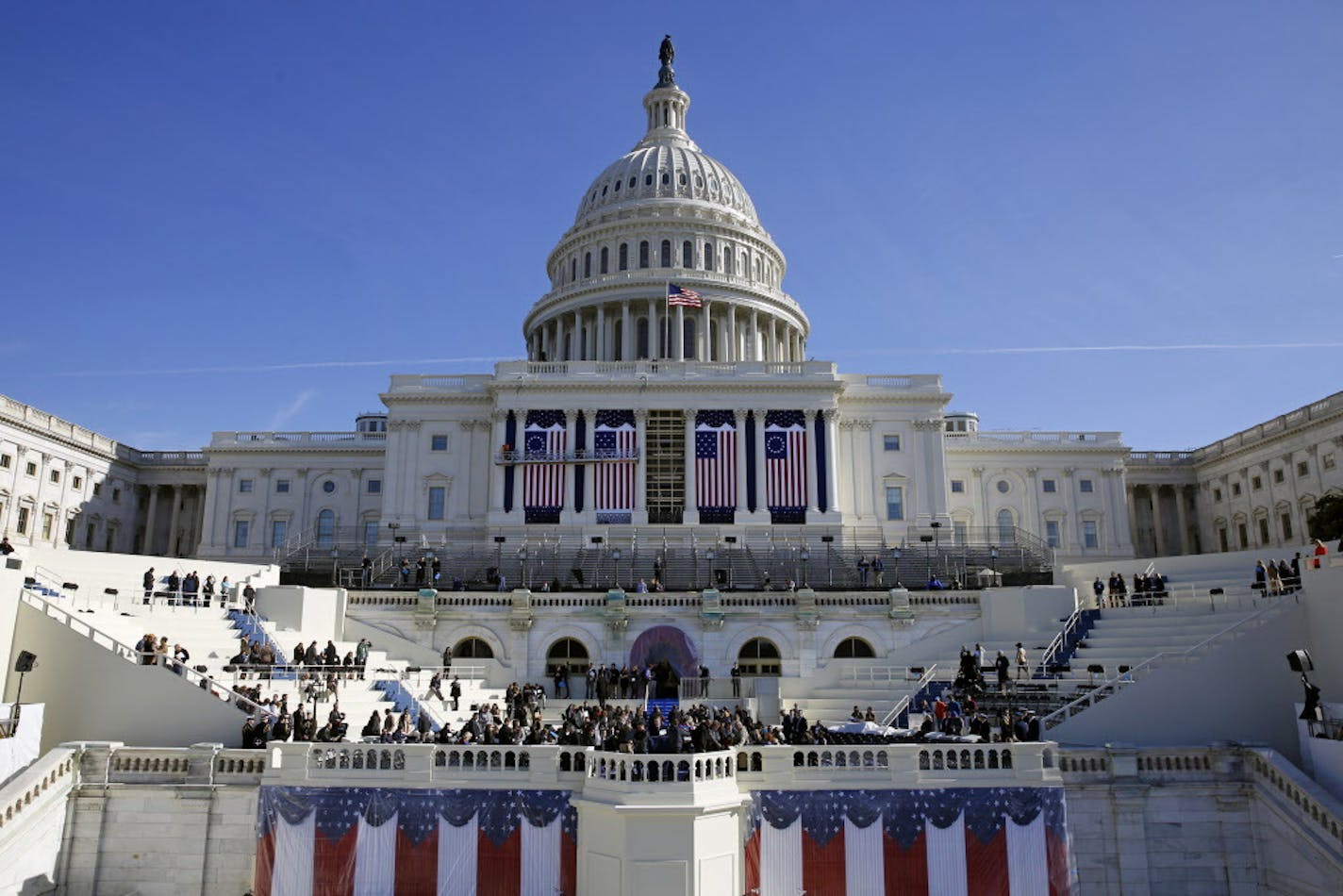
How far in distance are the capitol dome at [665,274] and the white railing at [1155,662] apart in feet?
170

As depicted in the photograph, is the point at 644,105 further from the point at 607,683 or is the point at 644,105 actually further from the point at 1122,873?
the point at 1122,873

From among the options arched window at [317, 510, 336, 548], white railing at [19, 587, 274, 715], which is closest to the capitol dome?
arched window at [317, 510, 336, 548]

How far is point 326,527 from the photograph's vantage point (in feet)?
277

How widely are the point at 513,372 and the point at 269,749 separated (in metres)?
47.5

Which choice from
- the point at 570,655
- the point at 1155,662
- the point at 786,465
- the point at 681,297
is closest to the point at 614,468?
the point at 786,465

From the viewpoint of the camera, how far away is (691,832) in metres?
21.0

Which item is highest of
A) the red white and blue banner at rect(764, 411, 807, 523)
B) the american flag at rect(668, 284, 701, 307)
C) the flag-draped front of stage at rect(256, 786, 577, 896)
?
the american flag at rect(668, 284, 701, 307)

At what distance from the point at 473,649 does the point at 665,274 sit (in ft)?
157

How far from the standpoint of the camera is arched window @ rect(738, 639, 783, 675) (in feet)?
150

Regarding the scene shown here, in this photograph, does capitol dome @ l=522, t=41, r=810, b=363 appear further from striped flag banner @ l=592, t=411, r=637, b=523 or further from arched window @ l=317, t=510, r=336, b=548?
arched window @ l=317, t=510, r=336, b=548

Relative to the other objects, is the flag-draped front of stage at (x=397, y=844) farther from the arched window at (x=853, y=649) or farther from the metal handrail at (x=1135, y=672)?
the arched window at (x=853, y=649)

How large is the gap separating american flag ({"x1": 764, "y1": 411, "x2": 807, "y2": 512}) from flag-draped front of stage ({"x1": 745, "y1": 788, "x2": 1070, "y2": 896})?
42.4m

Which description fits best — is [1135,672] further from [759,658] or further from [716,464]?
[716,464]

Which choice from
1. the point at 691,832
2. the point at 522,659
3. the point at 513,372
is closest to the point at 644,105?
the point at 513,372
